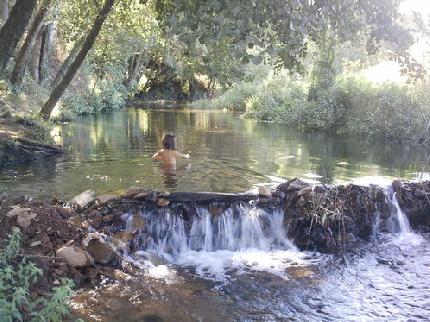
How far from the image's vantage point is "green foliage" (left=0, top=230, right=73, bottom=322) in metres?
5.28

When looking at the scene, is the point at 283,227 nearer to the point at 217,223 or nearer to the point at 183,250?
the point at 217,223

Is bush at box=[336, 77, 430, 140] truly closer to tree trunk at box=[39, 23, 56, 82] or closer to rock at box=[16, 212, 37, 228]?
tree trunk at box=[39, 23, 56, 82]

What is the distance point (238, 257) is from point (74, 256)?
3.27 metres

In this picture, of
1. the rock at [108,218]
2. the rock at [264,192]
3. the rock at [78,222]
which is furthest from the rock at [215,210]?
the rock at [78,222]

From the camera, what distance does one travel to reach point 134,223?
9.70 m

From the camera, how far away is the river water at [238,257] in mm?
7098

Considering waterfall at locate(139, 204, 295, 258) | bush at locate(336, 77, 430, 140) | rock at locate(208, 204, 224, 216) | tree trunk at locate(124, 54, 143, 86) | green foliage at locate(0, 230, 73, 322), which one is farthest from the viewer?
tree trunk at locate(124, 54, 143, 86)

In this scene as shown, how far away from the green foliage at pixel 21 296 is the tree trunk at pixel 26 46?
49.9 ft

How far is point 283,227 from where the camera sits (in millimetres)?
10680

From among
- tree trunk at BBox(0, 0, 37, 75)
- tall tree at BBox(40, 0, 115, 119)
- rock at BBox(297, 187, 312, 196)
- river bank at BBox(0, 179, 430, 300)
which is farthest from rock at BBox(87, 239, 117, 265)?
tall tree at BBox(40, 0, 115, 119)

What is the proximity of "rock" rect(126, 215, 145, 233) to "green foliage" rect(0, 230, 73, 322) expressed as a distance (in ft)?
9.65

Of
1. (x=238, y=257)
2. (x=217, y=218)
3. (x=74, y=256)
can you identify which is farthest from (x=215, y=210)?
(x=74, y=256)

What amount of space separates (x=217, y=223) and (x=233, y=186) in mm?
2358

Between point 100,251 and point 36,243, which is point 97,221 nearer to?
point 100,251
